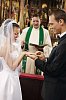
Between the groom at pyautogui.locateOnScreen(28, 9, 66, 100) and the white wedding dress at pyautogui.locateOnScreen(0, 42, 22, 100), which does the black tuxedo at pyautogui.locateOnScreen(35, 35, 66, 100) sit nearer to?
the groom at pyautogui.locateOnScreen(28, 9, 66, 100)

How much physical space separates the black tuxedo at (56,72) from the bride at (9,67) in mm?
548

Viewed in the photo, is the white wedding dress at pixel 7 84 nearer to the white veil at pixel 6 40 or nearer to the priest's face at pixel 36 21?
the white veil at pixel 6 40

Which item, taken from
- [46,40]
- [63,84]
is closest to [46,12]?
[46,40]

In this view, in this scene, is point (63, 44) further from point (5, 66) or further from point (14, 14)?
point (14, 14)

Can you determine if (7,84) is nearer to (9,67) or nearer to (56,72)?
(9,67)

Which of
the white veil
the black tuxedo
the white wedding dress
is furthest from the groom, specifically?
the white wedding dress

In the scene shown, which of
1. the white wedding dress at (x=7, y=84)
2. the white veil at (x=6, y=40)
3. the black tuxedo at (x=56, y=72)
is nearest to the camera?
the black tuxedo at (x=56, y=72)

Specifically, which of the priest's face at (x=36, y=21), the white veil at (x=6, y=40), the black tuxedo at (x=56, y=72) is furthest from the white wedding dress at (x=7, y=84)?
the priest's face at (x=36, y=21)

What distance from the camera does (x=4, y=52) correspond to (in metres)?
3.50

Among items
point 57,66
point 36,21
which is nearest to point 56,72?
point 57,66

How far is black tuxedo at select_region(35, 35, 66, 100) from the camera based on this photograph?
2.84 metres

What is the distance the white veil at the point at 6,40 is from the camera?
3.51m

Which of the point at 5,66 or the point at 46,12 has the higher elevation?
the point at 46,12

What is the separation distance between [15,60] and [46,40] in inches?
115
